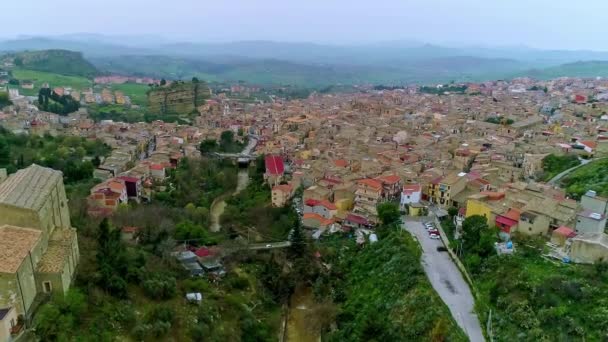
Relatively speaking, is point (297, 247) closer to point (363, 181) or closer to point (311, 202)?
point (311, 202)

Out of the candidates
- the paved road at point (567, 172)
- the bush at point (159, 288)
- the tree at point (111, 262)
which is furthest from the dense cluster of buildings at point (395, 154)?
the bush at point (159, 288)

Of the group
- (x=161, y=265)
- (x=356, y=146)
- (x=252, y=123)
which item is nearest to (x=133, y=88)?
(x=252, y=123)

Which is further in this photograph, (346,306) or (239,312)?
(346,306)

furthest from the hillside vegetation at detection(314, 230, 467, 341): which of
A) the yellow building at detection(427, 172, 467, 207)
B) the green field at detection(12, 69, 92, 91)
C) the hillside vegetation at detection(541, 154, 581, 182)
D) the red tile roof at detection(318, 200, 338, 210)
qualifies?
the green field at detection(12, 69, 92, 91)

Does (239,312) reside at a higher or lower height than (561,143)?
lower

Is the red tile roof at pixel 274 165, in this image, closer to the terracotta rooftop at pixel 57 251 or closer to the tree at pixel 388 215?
the tree at pixel 388 215

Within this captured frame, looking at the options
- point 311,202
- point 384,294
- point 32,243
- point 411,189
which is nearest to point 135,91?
point 311,202

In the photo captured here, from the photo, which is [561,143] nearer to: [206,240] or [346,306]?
[346,306]
